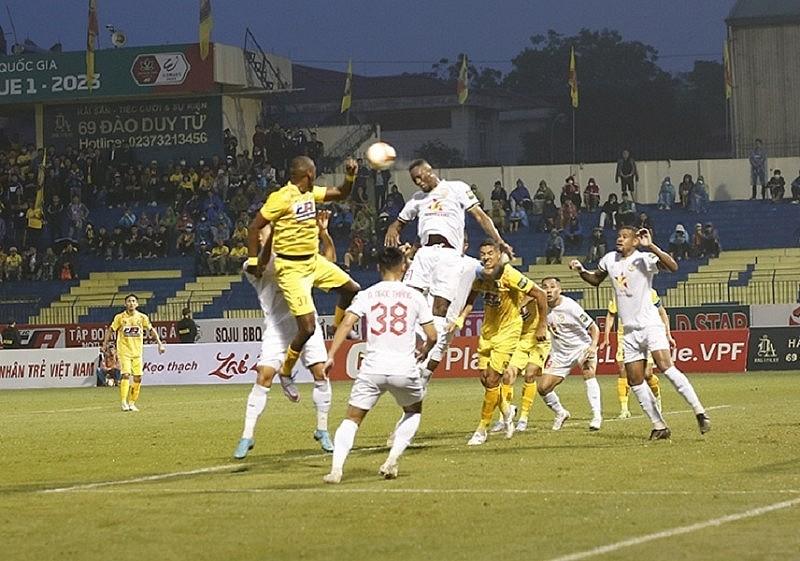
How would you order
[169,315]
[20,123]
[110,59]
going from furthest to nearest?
[20,123]
[110,59]
[169,315]

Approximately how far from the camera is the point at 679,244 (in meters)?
51.1

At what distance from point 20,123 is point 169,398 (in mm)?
35198

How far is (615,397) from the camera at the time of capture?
29.6 meters

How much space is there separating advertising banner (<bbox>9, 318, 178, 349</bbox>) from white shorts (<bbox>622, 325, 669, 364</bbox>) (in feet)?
102

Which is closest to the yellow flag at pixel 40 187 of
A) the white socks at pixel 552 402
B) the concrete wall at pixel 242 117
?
the concrete wall at pixel 242 117

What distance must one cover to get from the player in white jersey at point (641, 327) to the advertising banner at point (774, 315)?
26.6m

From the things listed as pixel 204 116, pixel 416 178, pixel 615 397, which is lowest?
pixel 615 397

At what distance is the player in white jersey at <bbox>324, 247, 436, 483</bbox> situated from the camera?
1370 centimetres

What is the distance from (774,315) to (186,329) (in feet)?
53.4

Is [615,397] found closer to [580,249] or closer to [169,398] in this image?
[169,398]

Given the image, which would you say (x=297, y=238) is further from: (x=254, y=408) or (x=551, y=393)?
(x=551, y=393)

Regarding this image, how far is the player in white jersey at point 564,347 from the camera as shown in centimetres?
2088

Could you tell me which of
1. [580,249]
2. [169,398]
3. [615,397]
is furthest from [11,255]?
[615,397]

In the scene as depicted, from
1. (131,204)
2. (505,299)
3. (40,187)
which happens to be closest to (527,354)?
(505,299)
